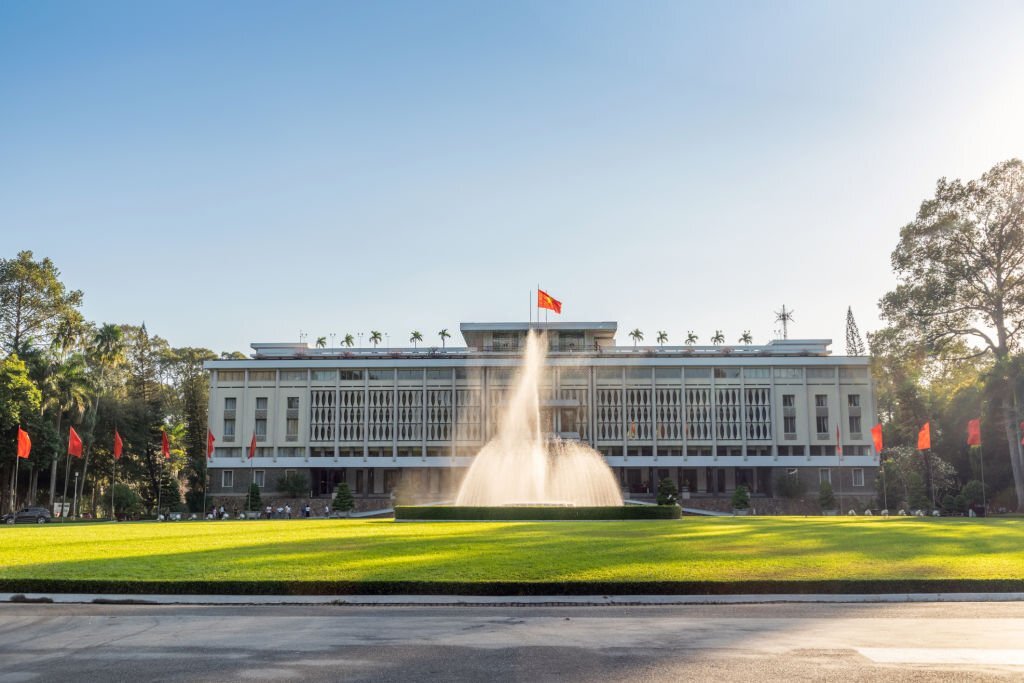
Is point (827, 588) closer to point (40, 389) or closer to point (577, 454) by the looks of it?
point (577, 454)

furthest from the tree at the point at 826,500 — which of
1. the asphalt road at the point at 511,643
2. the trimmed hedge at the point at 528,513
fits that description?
the asphalt road at the point at 511,643

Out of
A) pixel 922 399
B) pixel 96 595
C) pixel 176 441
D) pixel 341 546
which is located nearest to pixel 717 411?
pixel 922 399

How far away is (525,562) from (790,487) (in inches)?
2783

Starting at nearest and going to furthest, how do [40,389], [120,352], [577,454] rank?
1. [577,454]
2. [40,389]
3. [120,352]

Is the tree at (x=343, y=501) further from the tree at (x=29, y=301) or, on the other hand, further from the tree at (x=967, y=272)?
the tree at (x=967, y=272)

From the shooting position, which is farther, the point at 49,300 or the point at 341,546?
the point at 49,300

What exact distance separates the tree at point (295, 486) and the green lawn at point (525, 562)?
5807 centimetres

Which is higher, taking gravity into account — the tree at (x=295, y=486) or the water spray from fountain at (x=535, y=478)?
the water spray from fountain at (x=535, y=478)

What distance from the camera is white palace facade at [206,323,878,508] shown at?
8894cm

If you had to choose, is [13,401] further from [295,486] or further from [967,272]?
[967,272]

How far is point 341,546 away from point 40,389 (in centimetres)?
5411

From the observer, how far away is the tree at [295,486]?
85.2 meters

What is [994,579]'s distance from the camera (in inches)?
655

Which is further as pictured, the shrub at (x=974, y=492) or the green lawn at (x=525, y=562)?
the shrub at (x=974, y=492)
